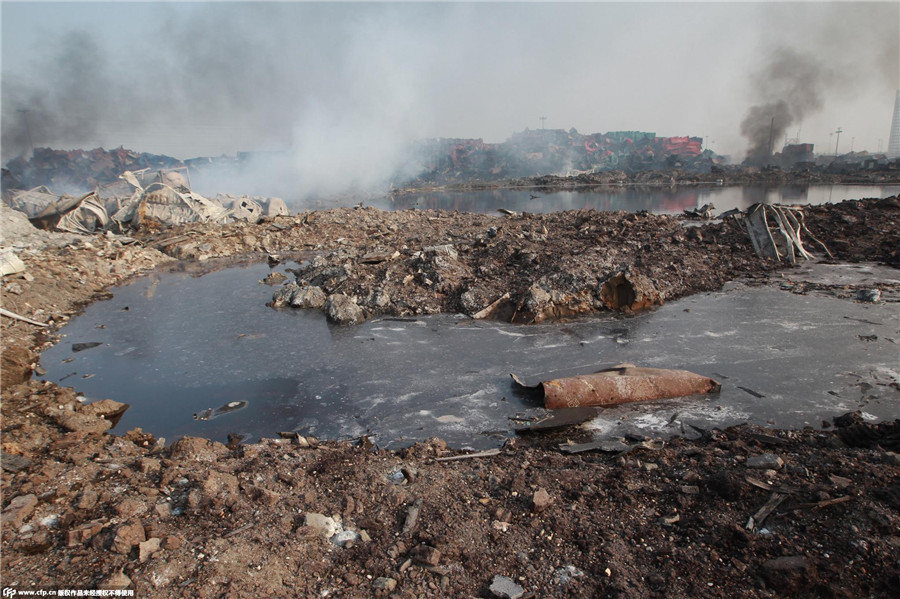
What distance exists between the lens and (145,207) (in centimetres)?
1627

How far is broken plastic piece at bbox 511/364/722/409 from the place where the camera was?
4.87 meters

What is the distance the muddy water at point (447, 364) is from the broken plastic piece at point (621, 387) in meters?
0.14

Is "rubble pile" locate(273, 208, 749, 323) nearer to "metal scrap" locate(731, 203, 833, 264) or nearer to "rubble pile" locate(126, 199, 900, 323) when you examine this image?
"rubble pile" locate(126, 199, 900, 323)

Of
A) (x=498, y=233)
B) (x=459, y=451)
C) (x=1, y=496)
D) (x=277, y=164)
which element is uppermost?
(x=277, y=164)

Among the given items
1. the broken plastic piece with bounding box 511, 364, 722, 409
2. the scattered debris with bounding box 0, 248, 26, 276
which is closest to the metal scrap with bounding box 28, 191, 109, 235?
the scattered debris with bounding box 0, 248, 26, 276

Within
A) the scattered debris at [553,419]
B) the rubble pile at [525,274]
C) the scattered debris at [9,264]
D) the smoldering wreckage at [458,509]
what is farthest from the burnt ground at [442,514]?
the scattered debris at [9,264]

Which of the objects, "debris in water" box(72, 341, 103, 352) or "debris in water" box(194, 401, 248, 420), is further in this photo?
"debris in water" box(72, 341, 103, 352)

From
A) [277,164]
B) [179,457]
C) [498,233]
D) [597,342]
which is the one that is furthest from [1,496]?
[277,164]

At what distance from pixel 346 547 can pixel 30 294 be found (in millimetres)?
8710

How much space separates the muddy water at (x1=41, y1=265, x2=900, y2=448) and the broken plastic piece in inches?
5.7

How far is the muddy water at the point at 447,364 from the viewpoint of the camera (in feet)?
15.5

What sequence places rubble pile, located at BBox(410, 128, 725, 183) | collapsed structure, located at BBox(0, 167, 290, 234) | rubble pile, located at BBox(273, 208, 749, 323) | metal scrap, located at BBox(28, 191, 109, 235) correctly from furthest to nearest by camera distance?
1. rubble pile, located at BBox(410, 128, 725, 183)
2. collapsed structure, located at BBox(0, 167, 290, 234)
3. metal scrap, located at BBox(28, 191, 109, 235)
4. rubble pile, located at BBox(273, 208, 749, 323)

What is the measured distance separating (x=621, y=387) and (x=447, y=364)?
2.07m

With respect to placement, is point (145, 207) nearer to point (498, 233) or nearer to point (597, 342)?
point (498, 233)
